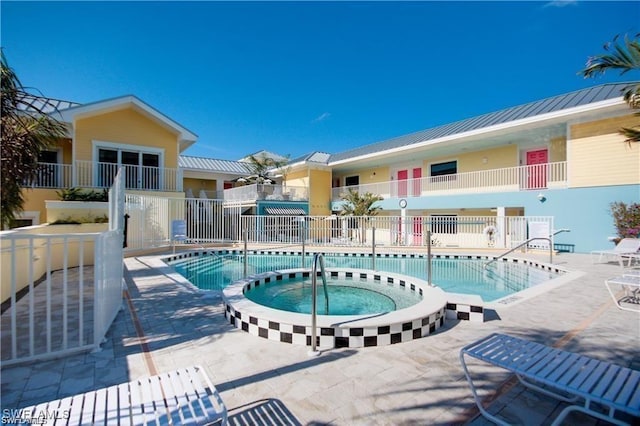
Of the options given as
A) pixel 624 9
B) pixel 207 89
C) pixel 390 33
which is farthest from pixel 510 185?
pixel 207 89

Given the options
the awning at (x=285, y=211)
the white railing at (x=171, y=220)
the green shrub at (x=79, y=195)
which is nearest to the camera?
the white railing at (x=171, y=220)

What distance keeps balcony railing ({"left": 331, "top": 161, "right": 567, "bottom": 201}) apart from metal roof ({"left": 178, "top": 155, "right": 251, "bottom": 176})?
1113 cm

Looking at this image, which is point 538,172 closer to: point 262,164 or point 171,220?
point 171,220

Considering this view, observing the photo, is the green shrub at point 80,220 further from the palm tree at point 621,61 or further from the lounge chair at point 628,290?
the palm tree at point 621,61

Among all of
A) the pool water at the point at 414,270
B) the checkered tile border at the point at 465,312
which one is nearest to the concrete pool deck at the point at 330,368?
the checkered tile border at the point at 465,312

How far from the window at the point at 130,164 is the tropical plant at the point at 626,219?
65.6ft

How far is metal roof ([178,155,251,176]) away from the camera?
2352 cm

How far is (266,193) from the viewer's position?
758 inches

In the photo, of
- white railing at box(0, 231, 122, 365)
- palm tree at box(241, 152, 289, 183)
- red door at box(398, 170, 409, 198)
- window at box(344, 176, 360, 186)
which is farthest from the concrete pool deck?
window at box(344, 176, 360, 186)

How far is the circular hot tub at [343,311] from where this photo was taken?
3.59 meters

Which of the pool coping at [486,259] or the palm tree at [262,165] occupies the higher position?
the palm tree at [262,165]

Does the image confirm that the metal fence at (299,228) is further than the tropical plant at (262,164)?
No

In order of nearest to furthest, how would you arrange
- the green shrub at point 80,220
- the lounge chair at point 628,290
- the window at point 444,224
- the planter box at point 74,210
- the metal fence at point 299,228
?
the lounge chair at point 628,290 → the green shrub at point 80,220 → the planter box at point 74,210 → the metal fence at point 299,228 → the window at point 444,224

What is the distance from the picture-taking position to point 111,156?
14562 millimetres
